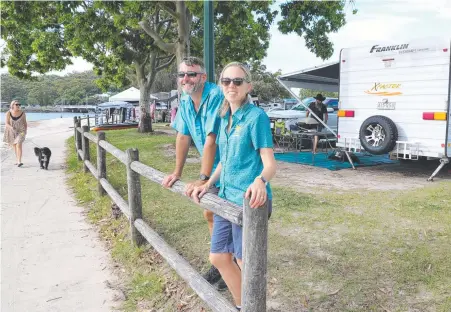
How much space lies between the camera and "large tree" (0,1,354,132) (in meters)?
12.6

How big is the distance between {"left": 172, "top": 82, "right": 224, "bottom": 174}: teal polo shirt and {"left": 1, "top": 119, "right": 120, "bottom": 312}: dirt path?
5.43 ft

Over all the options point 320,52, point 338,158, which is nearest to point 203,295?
point 338,158

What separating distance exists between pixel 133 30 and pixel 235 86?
1584 centimetres

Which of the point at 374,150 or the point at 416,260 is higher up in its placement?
the point at 374,150

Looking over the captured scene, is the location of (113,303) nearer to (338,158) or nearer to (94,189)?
(94,189)

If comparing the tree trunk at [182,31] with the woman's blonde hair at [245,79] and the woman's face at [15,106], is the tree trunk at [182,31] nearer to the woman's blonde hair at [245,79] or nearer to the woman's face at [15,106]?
the woman's face at [15,106]

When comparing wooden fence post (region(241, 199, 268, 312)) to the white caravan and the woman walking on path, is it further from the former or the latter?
the woman walking on path

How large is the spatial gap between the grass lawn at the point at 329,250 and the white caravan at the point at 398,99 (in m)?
1.33

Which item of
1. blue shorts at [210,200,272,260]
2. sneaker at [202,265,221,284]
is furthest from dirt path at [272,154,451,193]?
blue shorts at [210,200,272,260]

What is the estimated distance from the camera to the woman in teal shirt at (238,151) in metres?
2.46

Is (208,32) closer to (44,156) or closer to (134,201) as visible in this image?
(44,156)

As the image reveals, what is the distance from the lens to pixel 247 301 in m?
2.38

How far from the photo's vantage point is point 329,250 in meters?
4.32

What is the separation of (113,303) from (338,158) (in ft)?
26.2
